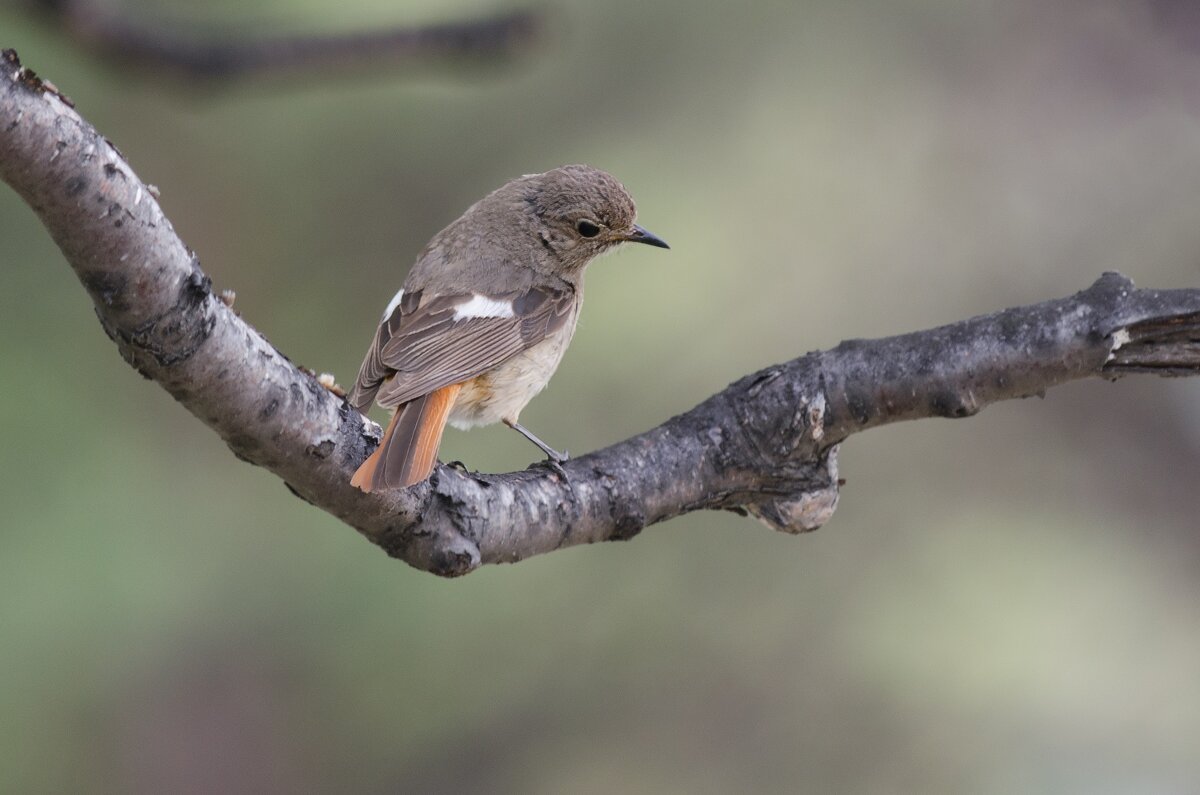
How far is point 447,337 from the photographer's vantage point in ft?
11.8

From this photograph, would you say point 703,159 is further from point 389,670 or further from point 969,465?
point 389,670

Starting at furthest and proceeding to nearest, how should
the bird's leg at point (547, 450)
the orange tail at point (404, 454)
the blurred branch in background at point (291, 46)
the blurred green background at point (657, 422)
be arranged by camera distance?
the blurred green background at point (657, 422), the blurred branch in background at point (291, 46), the bird's leg at point (547, 450), the orange tail at point (404, 454)

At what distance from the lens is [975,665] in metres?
4.62

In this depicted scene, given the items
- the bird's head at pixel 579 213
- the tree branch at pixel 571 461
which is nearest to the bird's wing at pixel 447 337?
the bird's head at pixel 579 213

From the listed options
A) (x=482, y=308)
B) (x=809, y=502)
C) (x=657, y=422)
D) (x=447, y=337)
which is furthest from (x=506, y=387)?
(x=657, y=422)

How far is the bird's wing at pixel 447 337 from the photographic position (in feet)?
10.9

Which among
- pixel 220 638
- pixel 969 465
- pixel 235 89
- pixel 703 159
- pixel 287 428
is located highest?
pixel 703 159

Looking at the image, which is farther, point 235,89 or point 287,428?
point 235,89

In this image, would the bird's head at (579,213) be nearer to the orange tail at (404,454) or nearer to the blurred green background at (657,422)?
the blurred green background at (657,422)

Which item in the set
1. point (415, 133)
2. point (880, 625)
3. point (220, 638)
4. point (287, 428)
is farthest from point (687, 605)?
point (287, 428)

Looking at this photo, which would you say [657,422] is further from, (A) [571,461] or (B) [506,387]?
(A) [571,461]

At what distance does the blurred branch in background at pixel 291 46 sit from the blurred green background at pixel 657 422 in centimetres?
8

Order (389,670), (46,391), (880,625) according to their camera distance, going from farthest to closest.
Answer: (880,625) < (389,670) < (46,391)

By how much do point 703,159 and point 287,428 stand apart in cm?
372
